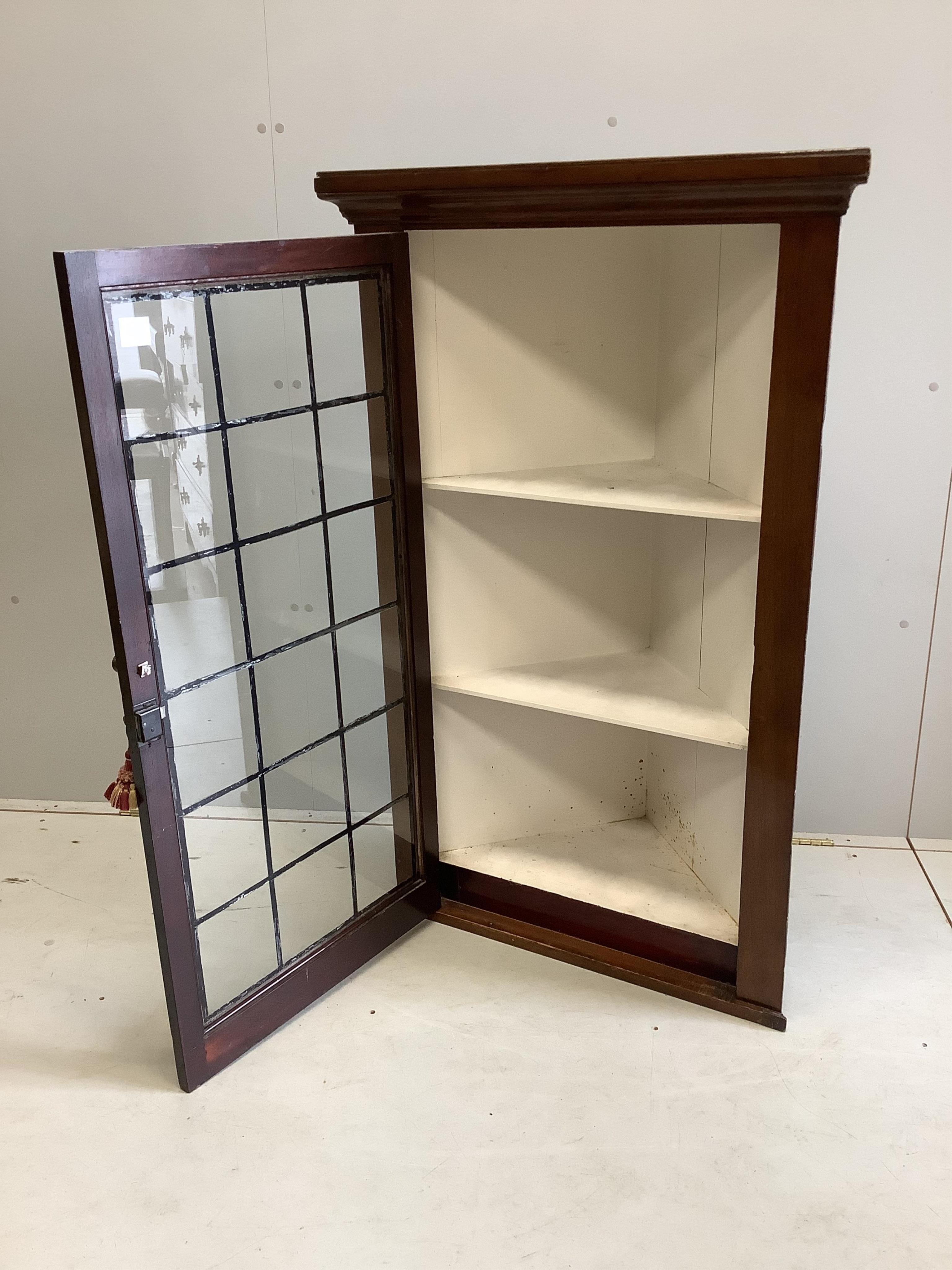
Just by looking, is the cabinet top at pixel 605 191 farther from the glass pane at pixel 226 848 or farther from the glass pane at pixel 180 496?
the glass pane at pixel 226 848

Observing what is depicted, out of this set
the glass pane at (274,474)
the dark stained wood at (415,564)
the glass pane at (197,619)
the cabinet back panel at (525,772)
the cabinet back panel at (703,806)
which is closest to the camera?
the glass pane at (197,619)

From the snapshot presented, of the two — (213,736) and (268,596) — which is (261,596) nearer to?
(268,596)

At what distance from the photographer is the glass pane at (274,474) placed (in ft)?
6.58

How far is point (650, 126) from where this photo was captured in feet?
8.13

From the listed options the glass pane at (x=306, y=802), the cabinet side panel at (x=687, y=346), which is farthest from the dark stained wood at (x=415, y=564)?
the cabinet side panel at (x=687, y=346)

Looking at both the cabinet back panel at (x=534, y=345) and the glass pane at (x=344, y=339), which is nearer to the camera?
the glass pane at (x=344, y=339)

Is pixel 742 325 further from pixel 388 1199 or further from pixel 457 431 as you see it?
pixel 388 1199

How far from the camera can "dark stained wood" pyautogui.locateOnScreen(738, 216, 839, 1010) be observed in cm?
182

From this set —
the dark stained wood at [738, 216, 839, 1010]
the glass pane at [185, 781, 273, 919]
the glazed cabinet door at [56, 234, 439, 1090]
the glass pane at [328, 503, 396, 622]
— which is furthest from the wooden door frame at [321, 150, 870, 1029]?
the glass pane at [185, 781, 273, 919]

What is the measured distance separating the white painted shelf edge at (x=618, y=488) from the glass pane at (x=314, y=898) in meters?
0.87

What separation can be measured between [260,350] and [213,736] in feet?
2.45

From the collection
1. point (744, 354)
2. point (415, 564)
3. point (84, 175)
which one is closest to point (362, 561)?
point (415, 564)

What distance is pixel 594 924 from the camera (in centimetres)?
247

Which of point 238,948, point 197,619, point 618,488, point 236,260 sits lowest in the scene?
point 238,948
